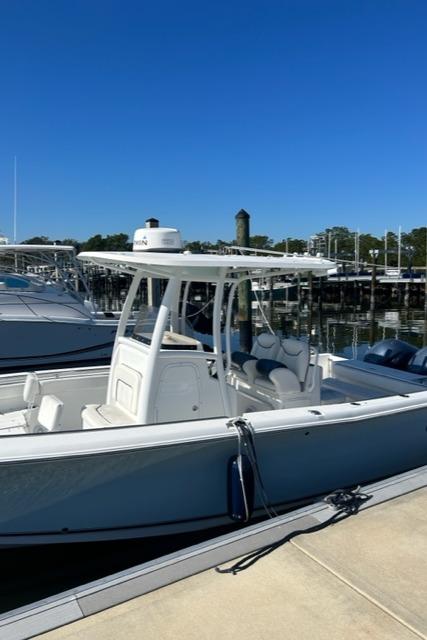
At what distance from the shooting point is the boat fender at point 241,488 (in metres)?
3.90

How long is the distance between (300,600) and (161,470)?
1.48 metres

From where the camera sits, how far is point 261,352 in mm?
5793

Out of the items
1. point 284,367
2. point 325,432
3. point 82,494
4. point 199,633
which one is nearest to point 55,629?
point 199,633

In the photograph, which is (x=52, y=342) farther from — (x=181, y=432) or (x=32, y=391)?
(x=181, y=432)

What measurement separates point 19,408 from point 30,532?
2039 millimetres

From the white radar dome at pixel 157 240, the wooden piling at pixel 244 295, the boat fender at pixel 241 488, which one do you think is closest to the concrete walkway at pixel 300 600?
the boat fender at pixel 241 488

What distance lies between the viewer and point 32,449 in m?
3.54

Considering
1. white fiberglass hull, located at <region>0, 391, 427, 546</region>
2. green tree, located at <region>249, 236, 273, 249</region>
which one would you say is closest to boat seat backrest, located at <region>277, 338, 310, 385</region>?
white fiberglass hull, located at <region>0, 391, 427, 546</region>

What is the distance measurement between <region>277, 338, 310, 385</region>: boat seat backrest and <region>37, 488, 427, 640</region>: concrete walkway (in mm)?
1998

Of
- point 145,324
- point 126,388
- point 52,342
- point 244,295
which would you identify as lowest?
point 52,342

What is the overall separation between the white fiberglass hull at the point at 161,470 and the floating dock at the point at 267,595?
78cm

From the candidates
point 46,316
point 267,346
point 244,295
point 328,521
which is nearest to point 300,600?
point 328,521

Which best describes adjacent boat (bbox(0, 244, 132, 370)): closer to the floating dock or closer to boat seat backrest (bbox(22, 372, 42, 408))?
boat seat backrest (bbox(22, 372, 42, 408))

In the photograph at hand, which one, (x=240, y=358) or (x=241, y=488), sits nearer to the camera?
(x=241, y=488)
